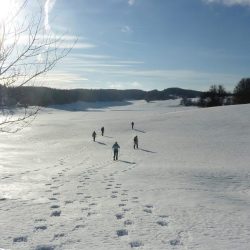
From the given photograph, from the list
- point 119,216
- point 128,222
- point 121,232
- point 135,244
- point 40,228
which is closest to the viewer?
point 135,244

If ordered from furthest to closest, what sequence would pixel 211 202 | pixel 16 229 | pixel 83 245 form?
pixel 211 202
pixel 16 229
pixel 83 245

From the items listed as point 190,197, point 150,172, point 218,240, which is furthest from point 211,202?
point 150,172

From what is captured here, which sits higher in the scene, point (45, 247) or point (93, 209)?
point (45, 247)

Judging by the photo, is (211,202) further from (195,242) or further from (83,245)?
(83,245)

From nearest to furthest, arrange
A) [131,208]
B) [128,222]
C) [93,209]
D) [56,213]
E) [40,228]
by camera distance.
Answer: [40,228] < [128,222] < [56,213] < [93,209] < [131,208]

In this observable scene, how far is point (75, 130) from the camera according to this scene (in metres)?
55.3

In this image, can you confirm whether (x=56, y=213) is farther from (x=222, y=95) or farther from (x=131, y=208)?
(x=222, y=95)

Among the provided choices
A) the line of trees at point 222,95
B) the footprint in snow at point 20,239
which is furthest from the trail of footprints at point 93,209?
the line of trees at point 222,95

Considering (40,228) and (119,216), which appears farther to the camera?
(119,216)

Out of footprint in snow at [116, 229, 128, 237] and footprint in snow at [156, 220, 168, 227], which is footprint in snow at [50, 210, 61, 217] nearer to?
footprint in snow at [116, 229, 128, 237]

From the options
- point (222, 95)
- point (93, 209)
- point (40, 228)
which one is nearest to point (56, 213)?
point (93, 209)

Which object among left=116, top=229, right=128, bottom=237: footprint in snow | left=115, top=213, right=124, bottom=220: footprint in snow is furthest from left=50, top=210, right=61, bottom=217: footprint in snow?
left=116, top=229, right=128, bottom=237: footprint in snow

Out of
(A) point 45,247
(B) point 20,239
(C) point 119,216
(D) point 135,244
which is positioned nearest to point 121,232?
(D) point 135,244

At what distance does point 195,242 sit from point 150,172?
39.7ft
